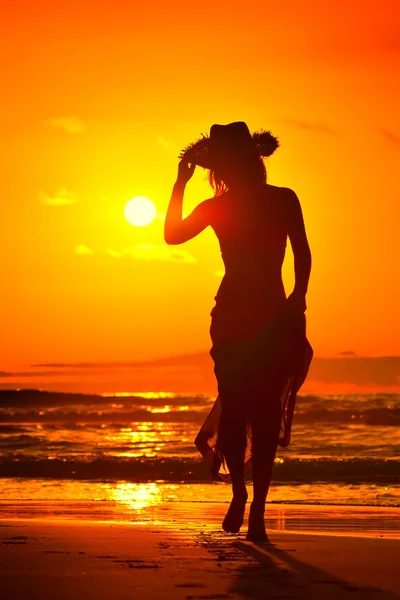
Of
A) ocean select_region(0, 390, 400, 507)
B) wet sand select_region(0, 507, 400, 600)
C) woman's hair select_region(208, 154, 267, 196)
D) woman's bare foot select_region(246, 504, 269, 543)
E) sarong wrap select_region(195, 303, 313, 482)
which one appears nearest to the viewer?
wet sand select_region(0, 507, 400, 600)

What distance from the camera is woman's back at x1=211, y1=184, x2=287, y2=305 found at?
239 inches

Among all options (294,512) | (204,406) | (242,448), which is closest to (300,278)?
(242,448)

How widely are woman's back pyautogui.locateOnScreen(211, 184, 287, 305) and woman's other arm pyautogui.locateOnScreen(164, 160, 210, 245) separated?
0.73 ft

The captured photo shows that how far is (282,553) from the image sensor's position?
5355mm

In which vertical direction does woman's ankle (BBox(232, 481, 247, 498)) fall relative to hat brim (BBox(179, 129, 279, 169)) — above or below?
below

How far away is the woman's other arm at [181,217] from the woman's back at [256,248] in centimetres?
22

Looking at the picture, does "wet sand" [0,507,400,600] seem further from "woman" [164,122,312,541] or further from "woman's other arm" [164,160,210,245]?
"woman's other arm" [164,160,210,245]

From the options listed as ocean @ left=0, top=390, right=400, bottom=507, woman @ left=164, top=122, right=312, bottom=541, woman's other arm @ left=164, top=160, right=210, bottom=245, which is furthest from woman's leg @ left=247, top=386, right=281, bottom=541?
ocean @ left=0, top=390, right=400, bottom=507

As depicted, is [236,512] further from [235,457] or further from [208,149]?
[208,149]

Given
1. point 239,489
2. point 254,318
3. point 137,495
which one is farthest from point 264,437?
point 137,495

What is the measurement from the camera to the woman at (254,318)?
6000mm

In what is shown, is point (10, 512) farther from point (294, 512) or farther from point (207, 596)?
point (207, 596)

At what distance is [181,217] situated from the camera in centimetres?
640

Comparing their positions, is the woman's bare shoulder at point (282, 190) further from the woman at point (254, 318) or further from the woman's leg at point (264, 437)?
the woman's leg at point (264, 437)
